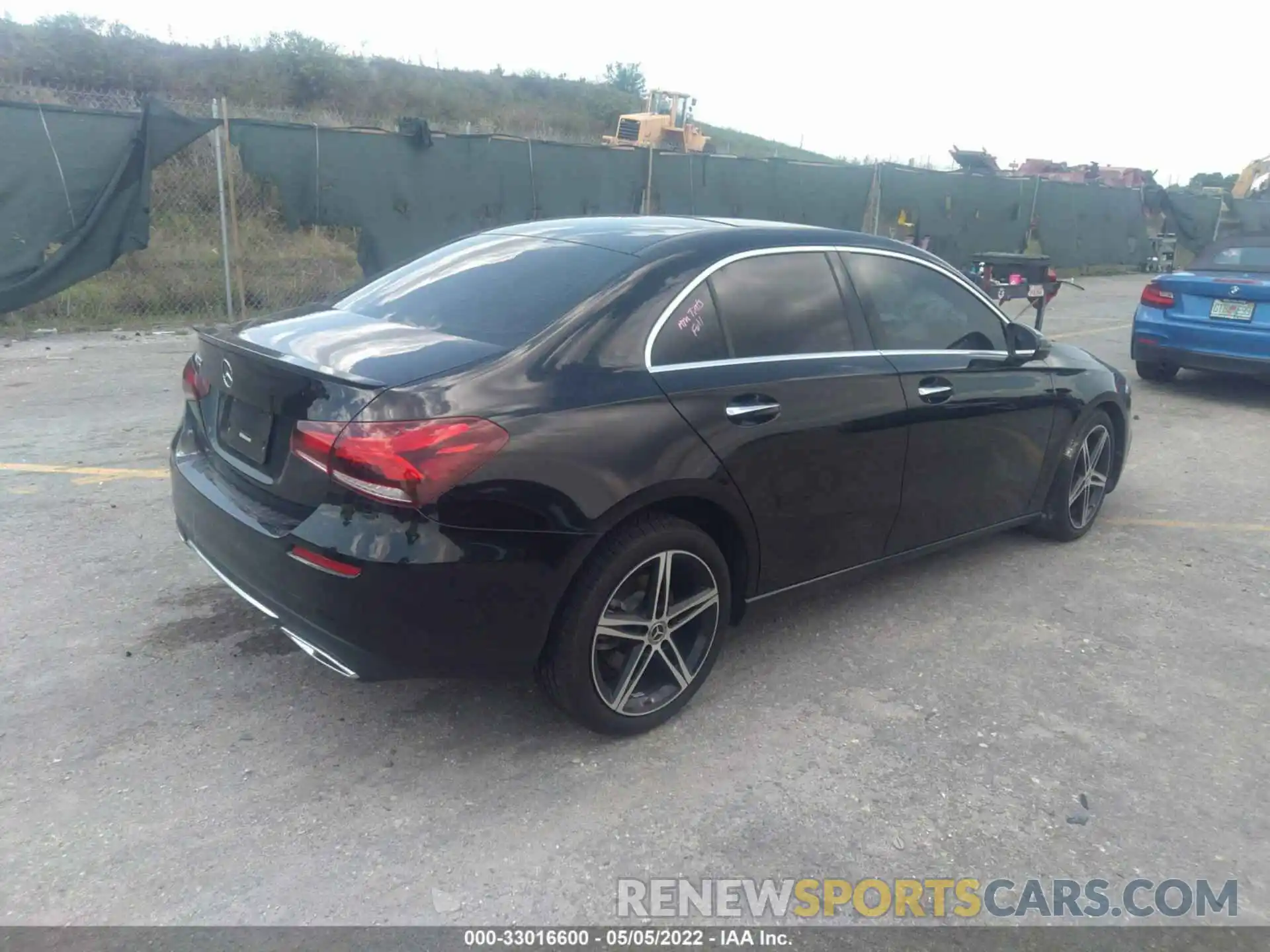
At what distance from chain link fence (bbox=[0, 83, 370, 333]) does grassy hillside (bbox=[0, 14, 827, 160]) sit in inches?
451

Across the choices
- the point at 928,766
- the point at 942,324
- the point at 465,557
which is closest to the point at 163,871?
the point at 465,557

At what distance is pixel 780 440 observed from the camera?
11.5 ft

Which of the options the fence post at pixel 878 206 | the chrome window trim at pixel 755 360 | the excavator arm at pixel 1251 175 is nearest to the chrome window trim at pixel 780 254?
the chrome window trim at pixel 755 360

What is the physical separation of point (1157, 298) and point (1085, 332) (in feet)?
13.9

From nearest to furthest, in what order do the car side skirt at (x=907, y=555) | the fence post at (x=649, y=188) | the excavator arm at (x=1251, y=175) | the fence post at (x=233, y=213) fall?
the car side skirt at (x=907, y=555) → the fence post at (x=233, y=213) → the fence post at (x=649, y=188) → the excavator arm at (x=1251, y=175)

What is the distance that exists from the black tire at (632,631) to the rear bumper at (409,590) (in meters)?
0.09

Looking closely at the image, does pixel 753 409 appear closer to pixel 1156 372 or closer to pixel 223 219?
pixel 1156 372

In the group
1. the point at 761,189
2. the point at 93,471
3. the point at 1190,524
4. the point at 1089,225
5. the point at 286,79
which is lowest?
the point at 93,471

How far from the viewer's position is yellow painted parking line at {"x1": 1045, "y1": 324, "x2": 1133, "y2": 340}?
503 inches

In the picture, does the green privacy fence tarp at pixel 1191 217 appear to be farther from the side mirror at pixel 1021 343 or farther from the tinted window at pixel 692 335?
the tinted window at pixel 692 335

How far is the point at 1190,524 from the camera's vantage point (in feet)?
18.7

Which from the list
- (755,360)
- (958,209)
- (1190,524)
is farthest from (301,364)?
(958,209)

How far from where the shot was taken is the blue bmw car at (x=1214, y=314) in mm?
8539

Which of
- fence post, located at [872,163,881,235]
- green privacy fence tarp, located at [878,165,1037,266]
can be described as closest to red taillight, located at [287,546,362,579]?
fence post, located at [872,163,881,235]
